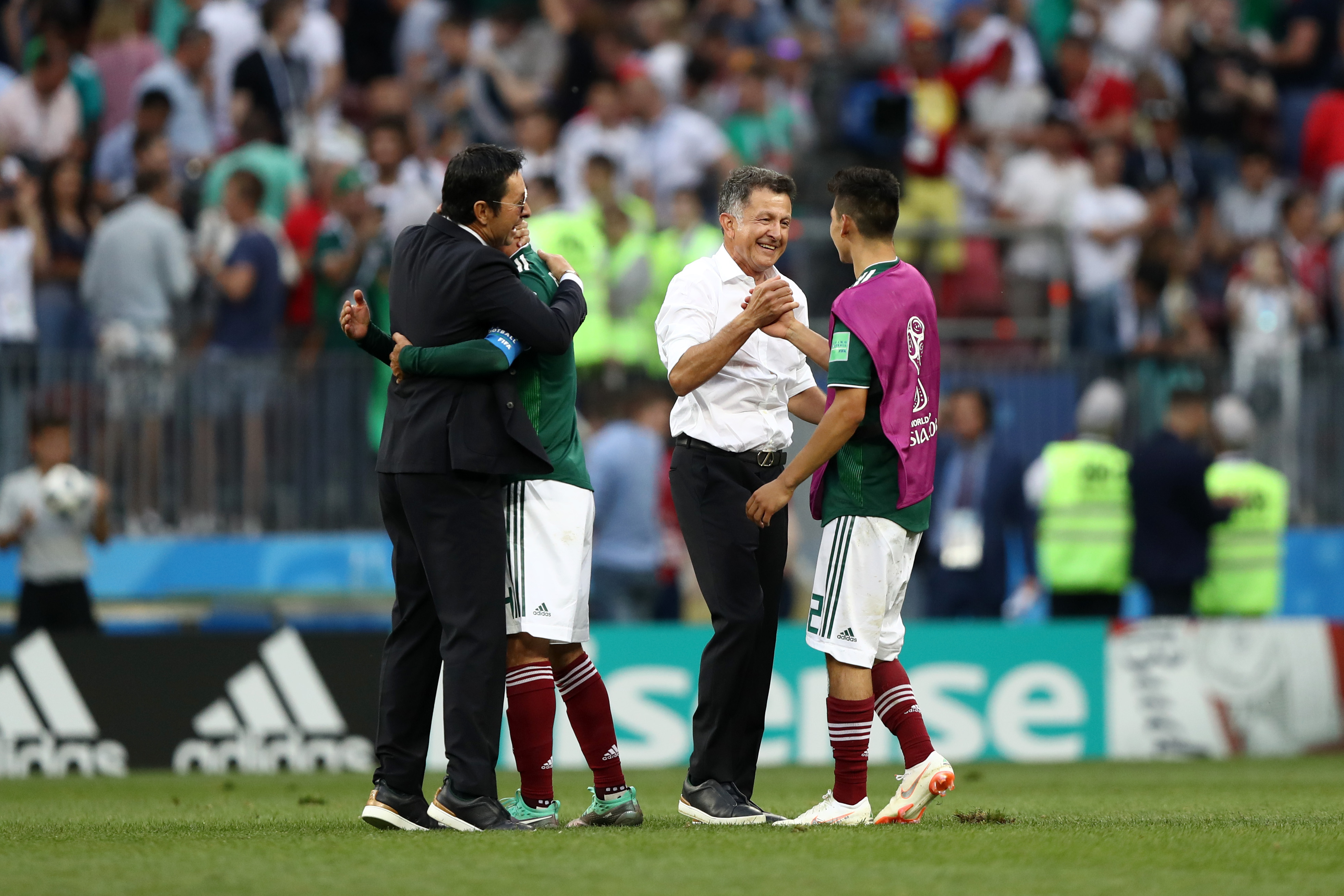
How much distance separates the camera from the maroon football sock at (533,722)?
7090 millimetres

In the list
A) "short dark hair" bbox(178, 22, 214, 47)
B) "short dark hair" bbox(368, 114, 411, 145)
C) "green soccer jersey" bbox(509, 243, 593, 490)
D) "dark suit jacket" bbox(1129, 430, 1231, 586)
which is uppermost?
"short dark hair" bbox(178, 22, 214, 47)

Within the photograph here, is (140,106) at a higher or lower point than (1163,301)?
higher

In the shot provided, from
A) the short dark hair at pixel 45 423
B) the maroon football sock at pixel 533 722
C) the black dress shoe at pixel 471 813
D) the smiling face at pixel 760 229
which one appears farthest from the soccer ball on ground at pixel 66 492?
the smiling face at pixel 760 229

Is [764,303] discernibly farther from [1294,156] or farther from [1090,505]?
[1294,156]

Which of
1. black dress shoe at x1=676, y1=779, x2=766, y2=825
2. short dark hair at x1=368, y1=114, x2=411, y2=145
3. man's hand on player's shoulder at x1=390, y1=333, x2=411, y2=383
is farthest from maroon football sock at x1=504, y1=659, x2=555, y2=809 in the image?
short dark hair at x1=368, y1=114, x2=411, y2=145

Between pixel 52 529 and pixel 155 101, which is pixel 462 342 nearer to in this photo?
pixel 52 529

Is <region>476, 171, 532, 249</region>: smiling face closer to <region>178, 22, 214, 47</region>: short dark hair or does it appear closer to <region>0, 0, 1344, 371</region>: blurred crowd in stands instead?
<region>0, 0, 1344, 371</region>: blurred crowd in stands

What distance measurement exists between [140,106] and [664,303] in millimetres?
9723

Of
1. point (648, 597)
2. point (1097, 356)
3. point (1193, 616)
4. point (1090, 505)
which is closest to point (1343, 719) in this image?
point (1193, 616)

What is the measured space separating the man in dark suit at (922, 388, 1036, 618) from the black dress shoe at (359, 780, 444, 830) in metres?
7.30

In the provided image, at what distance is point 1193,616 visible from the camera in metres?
13.8

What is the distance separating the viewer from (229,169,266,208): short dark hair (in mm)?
14523

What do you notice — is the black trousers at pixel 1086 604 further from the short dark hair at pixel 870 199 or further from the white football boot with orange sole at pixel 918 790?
the short dark hair at pixel 870 199

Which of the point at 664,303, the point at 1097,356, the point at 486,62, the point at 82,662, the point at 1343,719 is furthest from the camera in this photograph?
the point at 486,62
